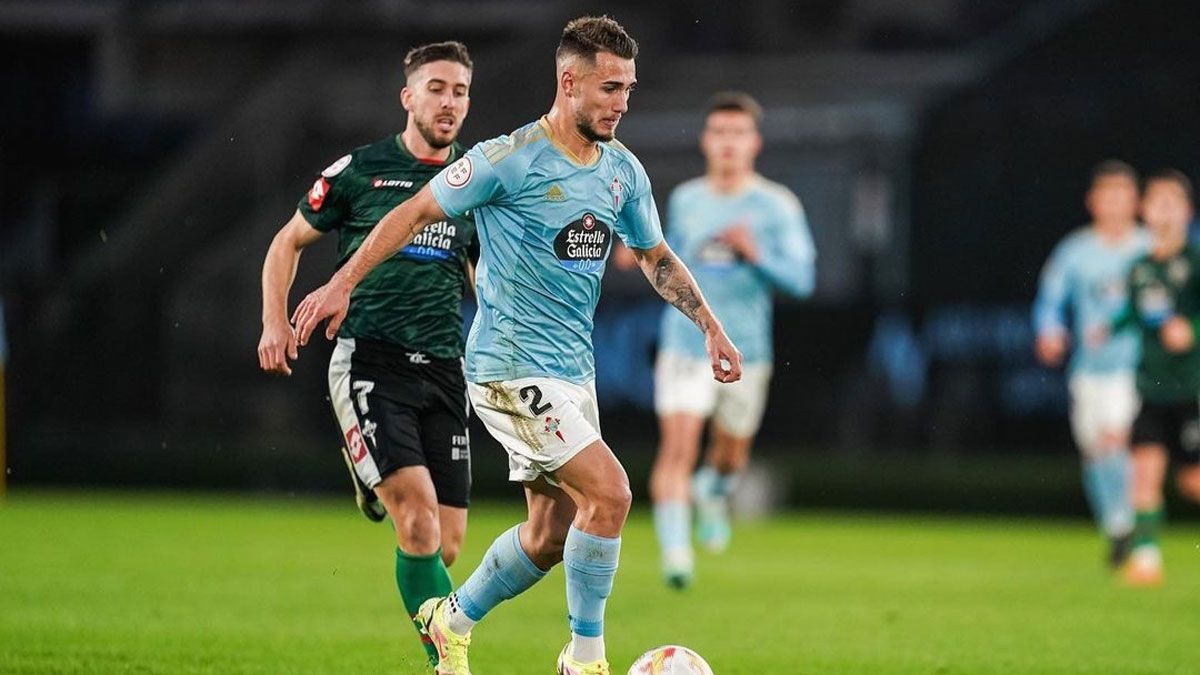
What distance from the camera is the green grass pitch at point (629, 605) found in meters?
8.60

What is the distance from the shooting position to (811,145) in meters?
20.2

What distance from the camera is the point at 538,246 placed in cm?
717

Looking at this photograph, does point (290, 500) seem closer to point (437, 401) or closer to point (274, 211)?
point (274, 211)

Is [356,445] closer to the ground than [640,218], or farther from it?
closer to the ground

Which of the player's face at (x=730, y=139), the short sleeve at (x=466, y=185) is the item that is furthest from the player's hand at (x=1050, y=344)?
the short sleeve at (x=466, y=185)

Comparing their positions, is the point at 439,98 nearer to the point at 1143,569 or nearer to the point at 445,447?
the point at 445,447

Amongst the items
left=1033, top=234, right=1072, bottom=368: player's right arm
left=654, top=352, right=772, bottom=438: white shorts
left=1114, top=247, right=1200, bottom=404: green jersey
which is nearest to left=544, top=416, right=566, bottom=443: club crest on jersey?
left=654, top=352, right=772, bottom=438: white shorts

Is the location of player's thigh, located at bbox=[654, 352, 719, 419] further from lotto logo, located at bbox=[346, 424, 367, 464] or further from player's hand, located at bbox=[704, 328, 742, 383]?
player's hand, located at bbox=[704, 328, 742, 383]

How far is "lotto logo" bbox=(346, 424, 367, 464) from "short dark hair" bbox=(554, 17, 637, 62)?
178 cm

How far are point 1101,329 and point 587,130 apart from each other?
27.6ft

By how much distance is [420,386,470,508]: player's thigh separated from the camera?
8.15 metres

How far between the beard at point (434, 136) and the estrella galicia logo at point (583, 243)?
3.75ft

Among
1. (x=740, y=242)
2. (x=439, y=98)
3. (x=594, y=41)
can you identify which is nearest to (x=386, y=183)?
(x=439, y=98)

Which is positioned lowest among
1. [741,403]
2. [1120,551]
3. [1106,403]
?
[1120,551]
